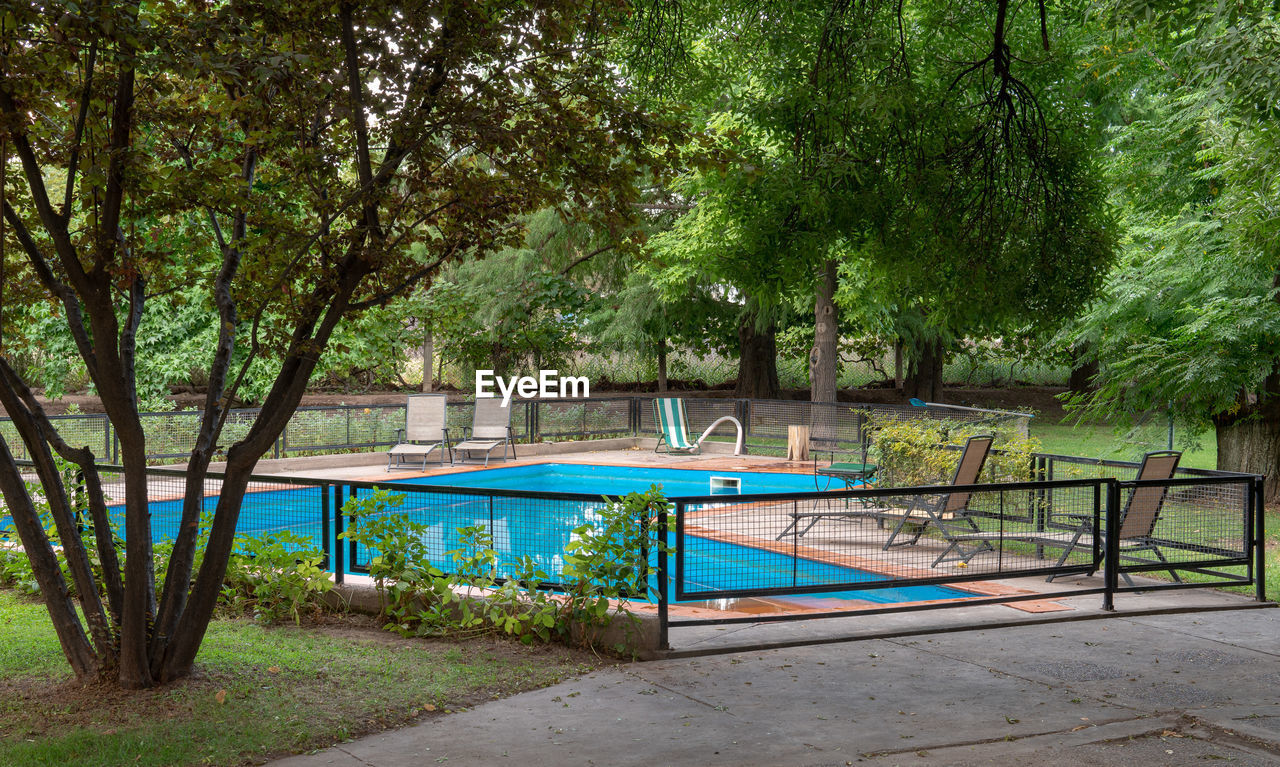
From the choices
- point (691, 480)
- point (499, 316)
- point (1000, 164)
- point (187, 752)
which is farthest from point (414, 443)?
point (187, 752)

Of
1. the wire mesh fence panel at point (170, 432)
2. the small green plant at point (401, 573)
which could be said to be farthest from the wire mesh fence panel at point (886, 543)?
the wire mesh fence panel at point (170, 432)

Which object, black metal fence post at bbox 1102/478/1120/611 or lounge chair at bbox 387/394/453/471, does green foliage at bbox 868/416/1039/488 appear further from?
lounge chair at bbox 387/394/453/471

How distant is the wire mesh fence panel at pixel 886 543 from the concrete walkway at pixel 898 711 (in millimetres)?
734

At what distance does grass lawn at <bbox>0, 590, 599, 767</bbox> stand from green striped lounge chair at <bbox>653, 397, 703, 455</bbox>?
49.9ft

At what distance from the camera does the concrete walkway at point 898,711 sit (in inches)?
194

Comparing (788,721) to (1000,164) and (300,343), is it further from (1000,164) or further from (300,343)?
(1000,164)

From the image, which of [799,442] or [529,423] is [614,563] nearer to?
[799,442]

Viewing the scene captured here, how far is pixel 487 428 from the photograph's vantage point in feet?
67.3

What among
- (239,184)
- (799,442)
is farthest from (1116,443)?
(239,184)

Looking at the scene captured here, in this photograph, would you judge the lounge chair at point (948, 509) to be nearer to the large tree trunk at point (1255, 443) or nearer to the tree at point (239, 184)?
the tree at point (239, 184)

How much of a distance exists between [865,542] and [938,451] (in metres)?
2.71

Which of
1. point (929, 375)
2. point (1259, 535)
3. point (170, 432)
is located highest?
point (929, 375)

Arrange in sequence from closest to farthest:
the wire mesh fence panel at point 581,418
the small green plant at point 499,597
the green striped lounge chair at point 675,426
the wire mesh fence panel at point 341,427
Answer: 1. the small green plant at point 499,597
2. the wire mesh fence panel at point 341,427
3. the green striped lounge chair at point 675,426
4. the wire mesh fence panel at point 581,418

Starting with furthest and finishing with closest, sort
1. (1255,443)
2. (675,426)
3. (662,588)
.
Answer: (675,426)
(1255,443)
(662,588)
